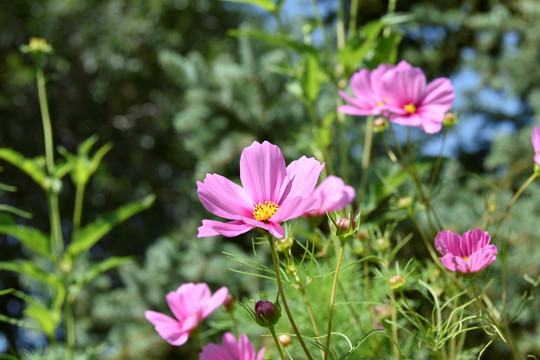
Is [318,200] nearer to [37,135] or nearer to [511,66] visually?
[511,66]

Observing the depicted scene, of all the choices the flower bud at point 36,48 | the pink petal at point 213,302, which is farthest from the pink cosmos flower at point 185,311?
the flower bud at point 36,48

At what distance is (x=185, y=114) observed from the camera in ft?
5.46

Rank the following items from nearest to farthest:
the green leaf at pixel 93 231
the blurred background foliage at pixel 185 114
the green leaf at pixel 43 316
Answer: the green leaf at pixel 43 316 < the green leaf at pixel 93 231 < the blurred background foliage at pixel 185 114

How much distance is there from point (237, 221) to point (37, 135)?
300 centimetres

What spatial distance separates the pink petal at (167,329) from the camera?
360mm

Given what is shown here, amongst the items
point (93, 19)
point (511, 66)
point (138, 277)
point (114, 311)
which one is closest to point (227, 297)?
point (138, 277)

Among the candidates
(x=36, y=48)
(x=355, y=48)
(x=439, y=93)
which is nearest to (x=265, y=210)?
(x=439, y=93)

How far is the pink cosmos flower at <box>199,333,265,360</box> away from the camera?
1.14 ft

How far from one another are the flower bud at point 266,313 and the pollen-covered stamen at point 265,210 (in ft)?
0.17

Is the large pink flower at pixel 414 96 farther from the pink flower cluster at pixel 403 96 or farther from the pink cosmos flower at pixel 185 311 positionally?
the pink cosmos flower at pixel 185 311

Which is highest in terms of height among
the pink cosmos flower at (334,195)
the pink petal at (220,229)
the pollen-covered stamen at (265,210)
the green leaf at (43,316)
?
the pink petal at (220,229)

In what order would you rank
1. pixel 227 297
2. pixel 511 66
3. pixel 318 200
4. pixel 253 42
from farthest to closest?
pixel 511 66, pixel 253 42, pixel 227 297, pixel 318 200

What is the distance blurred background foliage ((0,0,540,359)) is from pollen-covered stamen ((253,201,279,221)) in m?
0.47

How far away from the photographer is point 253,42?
163 centimetres
